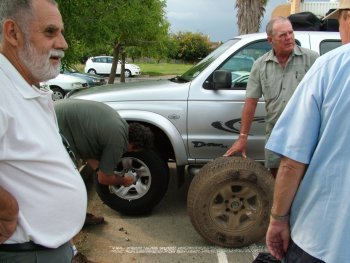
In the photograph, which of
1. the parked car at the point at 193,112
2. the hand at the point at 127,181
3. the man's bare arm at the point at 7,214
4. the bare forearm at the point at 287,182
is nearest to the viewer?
the man's bare arm at the point at 7,214

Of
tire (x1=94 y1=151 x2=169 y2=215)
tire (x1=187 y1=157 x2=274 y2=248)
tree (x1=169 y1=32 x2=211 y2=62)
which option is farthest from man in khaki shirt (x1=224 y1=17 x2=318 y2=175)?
tree (x1=169 y1=32 x2=211 y2=62)

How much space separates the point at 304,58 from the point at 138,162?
6.47 ft

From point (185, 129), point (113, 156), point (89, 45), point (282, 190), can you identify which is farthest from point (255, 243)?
point (89, 45)

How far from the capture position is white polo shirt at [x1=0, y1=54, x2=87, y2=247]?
152cm

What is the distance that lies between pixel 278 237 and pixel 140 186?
2790 millimetres

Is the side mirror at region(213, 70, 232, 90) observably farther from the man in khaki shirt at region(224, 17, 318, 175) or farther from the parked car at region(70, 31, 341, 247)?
the man in khaki shirt at region(224, 17, 318, 175)

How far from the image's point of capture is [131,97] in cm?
456

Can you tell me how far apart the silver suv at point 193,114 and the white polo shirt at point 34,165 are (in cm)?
273

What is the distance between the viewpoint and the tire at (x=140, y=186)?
14.9 ft

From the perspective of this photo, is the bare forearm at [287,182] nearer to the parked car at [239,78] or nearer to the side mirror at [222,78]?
the side mirror at [222,78]

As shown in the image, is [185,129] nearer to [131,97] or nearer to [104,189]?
[131,97]

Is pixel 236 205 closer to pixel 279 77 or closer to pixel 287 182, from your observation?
pixel 279 77

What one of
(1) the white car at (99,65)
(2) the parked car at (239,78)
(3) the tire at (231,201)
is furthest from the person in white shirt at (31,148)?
(1) the white car at (99,65)

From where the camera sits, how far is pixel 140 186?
15.1ft
